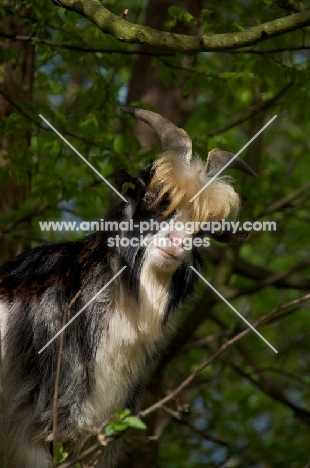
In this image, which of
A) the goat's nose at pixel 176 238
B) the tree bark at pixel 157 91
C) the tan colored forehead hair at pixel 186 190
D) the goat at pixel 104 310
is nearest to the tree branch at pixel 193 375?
the goat's nose at pixel 176 238

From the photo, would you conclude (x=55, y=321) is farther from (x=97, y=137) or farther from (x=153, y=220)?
(x=97, y=137)

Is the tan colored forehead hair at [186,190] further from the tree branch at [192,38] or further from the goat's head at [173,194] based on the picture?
the tree branch at [192,38]

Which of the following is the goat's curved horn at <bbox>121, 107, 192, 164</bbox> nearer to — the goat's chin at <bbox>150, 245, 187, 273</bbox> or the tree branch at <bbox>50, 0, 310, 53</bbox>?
the tree branch at <bbox>50, 0, 310, 53</bbox>

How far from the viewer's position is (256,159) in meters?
9.74

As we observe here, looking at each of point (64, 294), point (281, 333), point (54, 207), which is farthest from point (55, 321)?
point (281, 333)

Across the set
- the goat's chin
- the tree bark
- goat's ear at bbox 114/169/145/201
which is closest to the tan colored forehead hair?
goat's ear at bbox 114/169/145/201

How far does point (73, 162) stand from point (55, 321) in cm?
230

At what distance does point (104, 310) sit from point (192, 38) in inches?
82.1

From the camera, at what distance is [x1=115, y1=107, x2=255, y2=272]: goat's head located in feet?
19.7

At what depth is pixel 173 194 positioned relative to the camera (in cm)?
605

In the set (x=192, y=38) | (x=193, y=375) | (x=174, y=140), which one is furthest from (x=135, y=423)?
(x=192, y=38)

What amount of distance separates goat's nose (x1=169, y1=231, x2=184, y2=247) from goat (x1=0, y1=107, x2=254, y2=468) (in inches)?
5.5

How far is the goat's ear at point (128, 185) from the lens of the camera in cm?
611

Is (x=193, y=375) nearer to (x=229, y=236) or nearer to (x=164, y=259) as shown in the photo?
(x=164, y=259)
